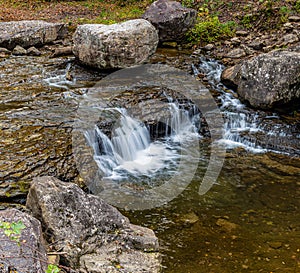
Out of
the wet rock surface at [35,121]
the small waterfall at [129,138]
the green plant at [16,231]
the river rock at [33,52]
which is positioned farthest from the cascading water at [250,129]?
the green plant at [16,231]

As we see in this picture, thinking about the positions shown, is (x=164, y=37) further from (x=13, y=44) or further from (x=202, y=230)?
(x=202, y=230)

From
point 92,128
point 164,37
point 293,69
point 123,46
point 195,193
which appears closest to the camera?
point 195,193

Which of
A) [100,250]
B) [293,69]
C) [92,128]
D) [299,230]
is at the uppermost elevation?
[293,69]

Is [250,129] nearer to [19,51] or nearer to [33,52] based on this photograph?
[33,52]

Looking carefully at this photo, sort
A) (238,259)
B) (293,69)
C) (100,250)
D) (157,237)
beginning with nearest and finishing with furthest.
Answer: (100,250) → (238,259) → (157,237) → (293,69)

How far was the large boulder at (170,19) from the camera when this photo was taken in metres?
12.3

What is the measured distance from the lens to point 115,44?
9.30 meters

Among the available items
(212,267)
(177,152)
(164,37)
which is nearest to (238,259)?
(212,267)

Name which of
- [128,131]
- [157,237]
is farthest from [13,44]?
[157,237]

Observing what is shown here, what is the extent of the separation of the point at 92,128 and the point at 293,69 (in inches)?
186

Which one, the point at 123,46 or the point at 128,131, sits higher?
the point at 123,46

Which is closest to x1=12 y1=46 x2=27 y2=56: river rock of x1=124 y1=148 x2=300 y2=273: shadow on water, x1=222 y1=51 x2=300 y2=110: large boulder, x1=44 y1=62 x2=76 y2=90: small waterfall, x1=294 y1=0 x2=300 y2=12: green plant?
x1=44 y1=62 x2=76 y2=90: small waterfall

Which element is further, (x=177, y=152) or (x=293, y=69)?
(x=293, y=69)

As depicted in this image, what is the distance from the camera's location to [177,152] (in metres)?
7.82
